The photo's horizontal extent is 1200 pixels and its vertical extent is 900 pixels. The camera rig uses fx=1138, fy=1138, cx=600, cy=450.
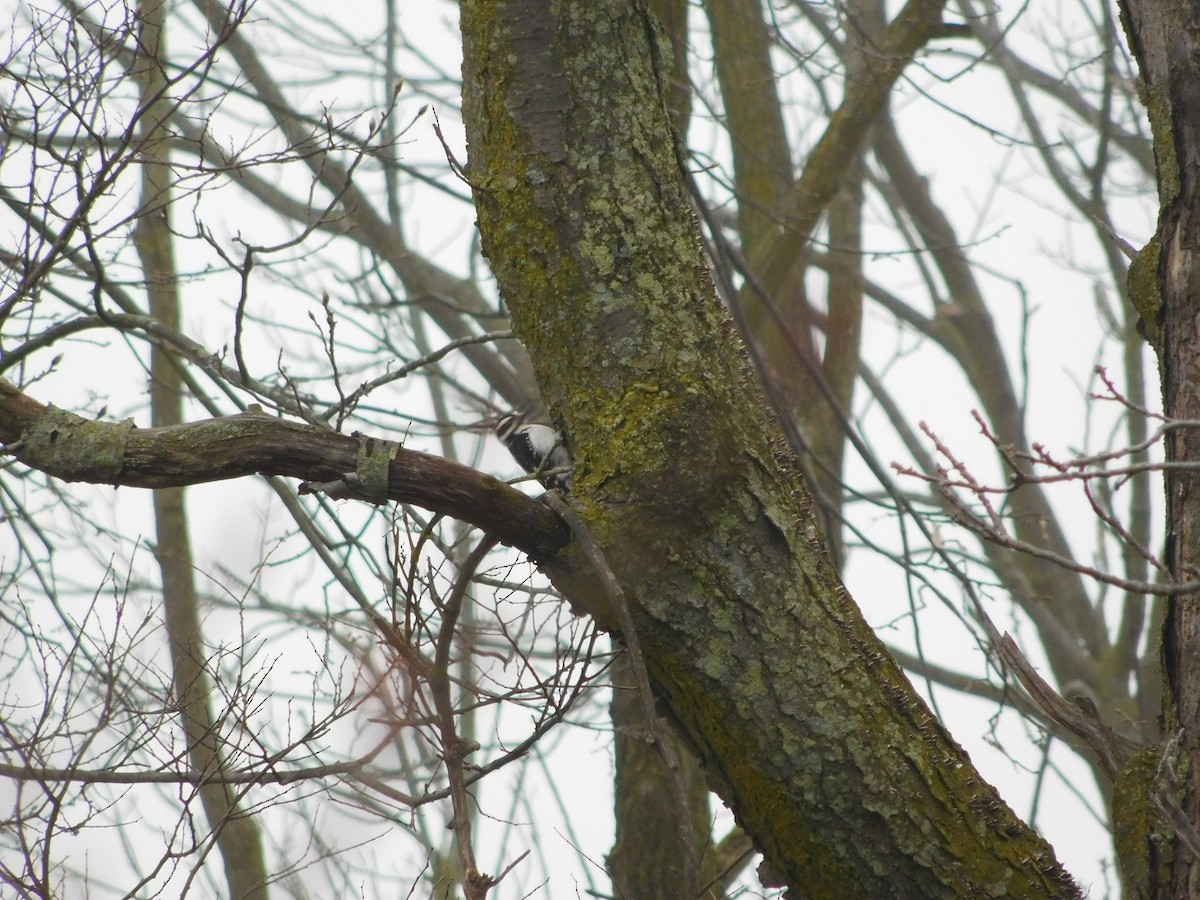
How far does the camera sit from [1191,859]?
1.97 m

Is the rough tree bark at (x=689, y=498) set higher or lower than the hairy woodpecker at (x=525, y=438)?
lower

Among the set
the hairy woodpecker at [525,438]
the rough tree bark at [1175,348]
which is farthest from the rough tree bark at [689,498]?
the hairy woodpecker at [525,438]

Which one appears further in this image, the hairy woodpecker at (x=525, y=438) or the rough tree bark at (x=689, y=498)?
the hairy woodpecker at (x=525, y=438)

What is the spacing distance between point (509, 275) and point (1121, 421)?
606 centimetres

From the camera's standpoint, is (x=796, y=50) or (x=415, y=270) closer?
(x=796, y=50)

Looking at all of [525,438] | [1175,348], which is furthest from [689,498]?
[525,438]

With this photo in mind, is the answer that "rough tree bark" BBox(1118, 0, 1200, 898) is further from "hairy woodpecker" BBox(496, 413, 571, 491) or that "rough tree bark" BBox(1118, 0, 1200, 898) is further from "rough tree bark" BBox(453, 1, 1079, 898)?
"hairy woodpecker" BBox(496, 413, 571, 491)

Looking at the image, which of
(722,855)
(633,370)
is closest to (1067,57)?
(722,855)

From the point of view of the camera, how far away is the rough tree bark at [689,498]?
2062mm

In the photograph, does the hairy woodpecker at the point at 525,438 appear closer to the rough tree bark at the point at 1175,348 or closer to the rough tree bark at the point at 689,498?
the rough tree bark at the point at 689,498

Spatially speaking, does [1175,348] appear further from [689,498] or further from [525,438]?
[525,438]

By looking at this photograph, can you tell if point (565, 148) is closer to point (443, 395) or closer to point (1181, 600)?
point (1181, 600)

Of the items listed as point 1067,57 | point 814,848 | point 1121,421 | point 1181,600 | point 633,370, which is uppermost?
point 1067,57

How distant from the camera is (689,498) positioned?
2137 millimetres
